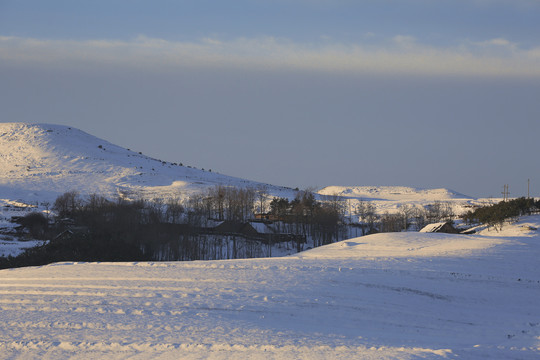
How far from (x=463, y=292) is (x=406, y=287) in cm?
252

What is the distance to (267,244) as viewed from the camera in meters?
66.9

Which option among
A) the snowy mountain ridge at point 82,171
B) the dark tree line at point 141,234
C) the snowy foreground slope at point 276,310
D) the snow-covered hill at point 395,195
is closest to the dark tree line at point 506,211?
A: the dark tree line at point 141,234

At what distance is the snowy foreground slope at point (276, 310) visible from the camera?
15977 mm

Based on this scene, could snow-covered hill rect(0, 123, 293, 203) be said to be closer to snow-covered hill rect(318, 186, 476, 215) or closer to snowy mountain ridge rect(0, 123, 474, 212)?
snowy mountain ridge rect(0, 123, 474, 212)

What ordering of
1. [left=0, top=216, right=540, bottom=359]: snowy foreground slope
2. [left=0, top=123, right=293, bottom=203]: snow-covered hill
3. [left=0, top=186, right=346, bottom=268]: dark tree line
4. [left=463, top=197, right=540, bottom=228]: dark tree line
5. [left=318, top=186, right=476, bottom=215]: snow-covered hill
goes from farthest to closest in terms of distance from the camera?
[left=318, top=186, right=476, bottom=215]: snow-covered hill < [left=0, top=123, right=293, bottom=203]: snow-covered hill < [left=463, top=197, right=540, bottom=228]: dark tree line < [left=0, top=186, right=346, bottom=268]: dark tree line < [left=0, top=216, right=540, bottom=359]: snowy foreground slope

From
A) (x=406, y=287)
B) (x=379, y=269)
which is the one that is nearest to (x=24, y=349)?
(x=406, y=287)

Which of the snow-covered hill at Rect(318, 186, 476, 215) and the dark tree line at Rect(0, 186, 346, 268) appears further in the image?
the snow-covered hill at Rect(318, 186, 476, 215)

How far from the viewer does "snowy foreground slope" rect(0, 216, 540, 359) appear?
629 inches

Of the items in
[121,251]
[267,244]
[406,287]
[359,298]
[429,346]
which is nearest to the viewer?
[429,346]

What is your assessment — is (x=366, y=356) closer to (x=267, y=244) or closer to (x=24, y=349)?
(x=24, y=349)

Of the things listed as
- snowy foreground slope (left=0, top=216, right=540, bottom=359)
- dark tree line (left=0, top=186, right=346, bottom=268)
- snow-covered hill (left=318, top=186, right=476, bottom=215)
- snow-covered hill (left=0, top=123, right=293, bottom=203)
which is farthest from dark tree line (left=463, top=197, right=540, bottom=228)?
snow-covered hill (left=318, top=186, right=476, bottom=215)

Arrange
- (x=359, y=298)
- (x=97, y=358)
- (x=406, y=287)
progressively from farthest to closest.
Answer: (x=406, y=287) < (x=359, y=298) < (x=97, y=358)

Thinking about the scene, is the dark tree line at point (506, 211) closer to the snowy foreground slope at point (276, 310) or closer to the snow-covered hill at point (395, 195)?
the snowy foreground slope at point (276, 310)

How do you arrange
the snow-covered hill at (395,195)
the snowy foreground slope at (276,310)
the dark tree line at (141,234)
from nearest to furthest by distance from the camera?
the snowy foreground slope at (276,310)
the dark tree line at (141,234)
the snow-covered hill at (395,195)
